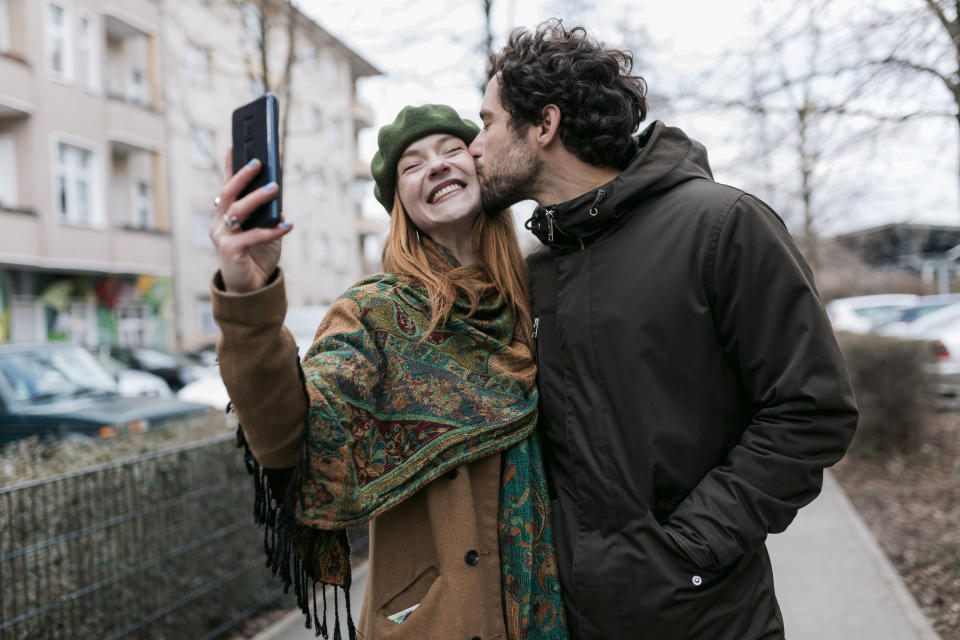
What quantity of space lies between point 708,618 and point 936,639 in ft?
9.39

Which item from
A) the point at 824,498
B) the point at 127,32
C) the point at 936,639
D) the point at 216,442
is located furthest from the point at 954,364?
the point at 127,32

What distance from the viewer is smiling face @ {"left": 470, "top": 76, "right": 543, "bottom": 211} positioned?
211 cm

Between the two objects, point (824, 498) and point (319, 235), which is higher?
point (319, 235)

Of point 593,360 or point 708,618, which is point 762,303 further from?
point 708,618

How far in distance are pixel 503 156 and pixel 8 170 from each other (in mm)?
19771

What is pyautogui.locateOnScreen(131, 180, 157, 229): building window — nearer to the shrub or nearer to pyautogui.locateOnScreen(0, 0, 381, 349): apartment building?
pyautogui.locateOnScreen(0, 0, 381, 349): apartment building

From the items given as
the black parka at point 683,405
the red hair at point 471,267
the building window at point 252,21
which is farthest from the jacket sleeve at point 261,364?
the building window at point 252,21

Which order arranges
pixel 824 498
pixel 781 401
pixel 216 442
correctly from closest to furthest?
pixel 781 401 < pixel 216 442 < pixel 824 498

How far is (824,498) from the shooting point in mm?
6742

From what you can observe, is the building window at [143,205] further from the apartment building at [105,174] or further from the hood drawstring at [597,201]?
the hood drawstring at [597,201]

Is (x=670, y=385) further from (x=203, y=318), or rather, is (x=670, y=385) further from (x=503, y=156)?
(x=203, y=318)

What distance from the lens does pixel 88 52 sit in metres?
19.8

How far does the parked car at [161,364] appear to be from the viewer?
15484mm

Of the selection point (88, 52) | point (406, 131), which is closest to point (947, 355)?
point (406, 131)
